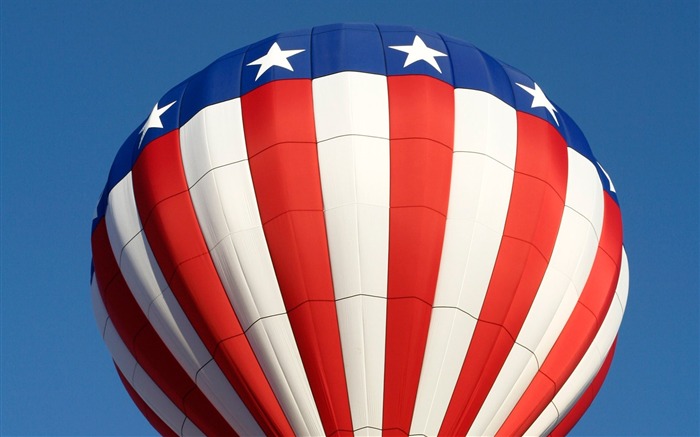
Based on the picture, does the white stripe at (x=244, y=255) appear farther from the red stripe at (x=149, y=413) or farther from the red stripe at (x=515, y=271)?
the red stripe at (x=149, y=413)

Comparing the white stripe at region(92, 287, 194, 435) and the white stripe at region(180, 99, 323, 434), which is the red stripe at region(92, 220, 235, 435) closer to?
the white stripe at region(92, 287, 194, 435)

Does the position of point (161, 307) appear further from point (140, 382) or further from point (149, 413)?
point (149, 413)

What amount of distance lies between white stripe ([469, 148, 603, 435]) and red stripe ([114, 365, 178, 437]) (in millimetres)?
3161

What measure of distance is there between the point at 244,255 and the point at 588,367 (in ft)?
11.5

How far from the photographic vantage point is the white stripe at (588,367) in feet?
51.1

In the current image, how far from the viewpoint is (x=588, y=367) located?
627 inches

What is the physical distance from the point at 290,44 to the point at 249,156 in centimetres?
147

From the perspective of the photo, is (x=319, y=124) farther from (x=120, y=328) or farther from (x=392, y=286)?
(x=120, y=328)

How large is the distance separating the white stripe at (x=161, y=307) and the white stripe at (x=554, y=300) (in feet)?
6.77

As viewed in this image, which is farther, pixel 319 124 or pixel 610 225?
pixel 610 225

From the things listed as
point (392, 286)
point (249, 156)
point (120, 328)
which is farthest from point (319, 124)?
point (120, 328)

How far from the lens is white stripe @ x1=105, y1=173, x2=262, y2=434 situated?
1490 centimetres

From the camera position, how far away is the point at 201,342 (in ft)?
49.0

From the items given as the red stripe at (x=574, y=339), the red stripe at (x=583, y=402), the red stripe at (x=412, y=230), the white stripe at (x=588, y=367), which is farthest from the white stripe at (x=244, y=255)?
the red stripe at (x=583, y=402)
